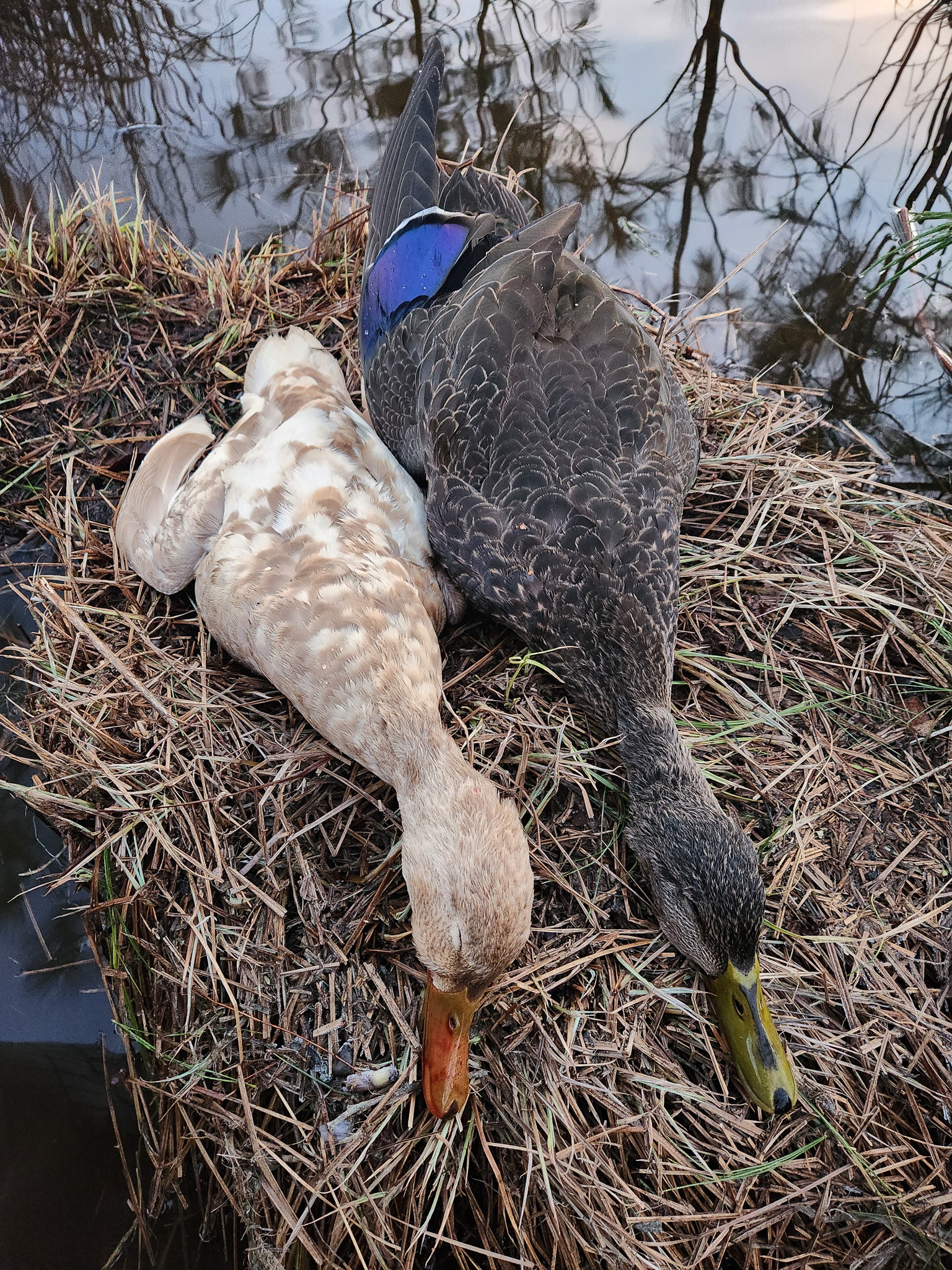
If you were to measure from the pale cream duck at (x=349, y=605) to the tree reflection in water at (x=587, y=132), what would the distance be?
1.69 metres

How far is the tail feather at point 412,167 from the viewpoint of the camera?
298 centimetres

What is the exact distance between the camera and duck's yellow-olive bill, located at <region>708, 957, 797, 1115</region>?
1.86 meters

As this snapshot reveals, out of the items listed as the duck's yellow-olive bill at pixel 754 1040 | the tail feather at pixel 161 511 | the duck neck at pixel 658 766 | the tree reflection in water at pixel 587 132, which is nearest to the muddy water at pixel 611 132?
the tree reflection in water at pixel 587 132

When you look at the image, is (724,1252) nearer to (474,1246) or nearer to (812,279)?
(474,1246)

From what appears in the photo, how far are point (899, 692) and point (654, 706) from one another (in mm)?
839

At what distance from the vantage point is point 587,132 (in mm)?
4191

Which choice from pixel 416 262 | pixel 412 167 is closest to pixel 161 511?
pixel 416 262

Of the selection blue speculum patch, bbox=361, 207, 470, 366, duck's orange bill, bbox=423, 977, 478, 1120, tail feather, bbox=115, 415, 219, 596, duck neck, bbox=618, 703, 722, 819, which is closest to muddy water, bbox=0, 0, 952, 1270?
blue speculum patch, bbox=361, 207, 470, 366

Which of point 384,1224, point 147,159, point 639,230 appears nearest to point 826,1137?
point 384,1224

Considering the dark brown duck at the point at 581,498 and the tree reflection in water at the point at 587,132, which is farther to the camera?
the tree reflection in water at the point at 587,132

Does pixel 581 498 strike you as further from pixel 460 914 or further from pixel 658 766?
pixel 460 914

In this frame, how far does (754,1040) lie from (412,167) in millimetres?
2979

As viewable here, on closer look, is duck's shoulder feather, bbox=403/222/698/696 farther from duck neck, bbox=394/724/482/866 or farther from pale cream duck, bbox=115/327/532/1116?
duck neck, bbox=394/724/482/866

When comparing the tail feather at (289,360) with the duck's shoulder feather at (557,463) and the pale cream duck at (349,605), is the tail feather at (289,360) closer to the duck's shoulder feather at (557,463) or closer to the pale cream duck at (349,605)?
the pale cream duck at (349,605)
